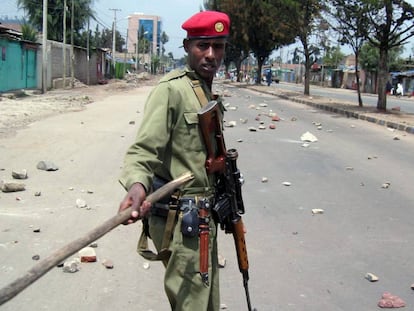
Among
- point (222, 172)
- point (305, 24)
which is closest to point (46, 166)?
point (222, 172)

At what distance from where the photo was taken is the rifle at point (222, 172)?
220 centimetres

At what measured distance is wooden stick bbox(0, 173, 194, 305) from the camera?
1.45 metres

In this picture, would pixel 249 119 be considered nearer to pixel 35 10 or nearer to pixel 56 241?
pixel 56 241

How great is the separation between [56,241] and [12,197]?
1.64 m

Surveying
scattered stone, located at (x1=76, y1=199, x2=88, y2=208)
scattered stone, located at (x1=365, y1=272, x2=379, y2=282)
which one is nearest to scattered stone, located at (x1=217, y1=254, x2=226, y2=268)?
scattered stone, located at (x1=365, y1=272, x2=379, y2=282)

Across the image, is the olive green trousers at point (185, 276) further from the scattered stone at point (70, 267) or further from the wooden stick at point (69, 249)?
the scattered stone at point (70, 267)

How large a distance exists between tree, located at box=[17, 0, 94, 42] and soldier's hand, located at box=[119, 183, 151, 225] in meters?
47.8

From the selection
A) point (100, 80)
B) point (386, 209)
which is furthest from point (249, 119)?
point (100, 80)

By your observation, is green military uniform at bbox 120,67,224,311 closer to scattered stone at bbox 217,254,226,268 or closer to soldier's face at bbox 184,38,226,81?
soldier's face at bbox 184,38,226,81

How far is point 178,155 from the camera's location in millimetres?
2203

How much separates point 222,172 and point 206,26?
0.62 m

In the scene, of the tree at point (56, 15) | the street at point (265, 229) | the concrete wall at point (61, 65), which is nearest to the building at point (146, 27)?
the tree at point (56, 15)

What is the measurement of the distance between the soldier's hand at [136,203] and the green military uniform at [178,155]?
0.17 m

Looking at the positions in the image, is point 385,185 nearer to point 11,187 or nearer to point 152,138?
point 11,187
